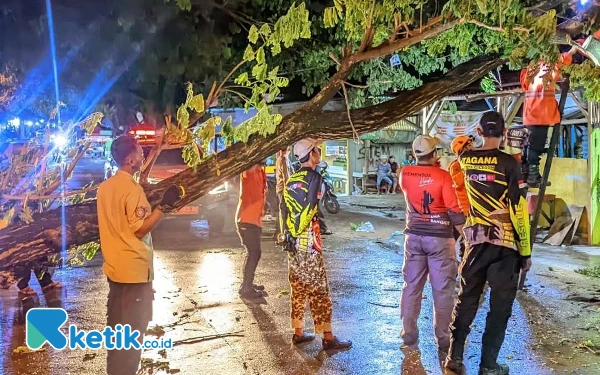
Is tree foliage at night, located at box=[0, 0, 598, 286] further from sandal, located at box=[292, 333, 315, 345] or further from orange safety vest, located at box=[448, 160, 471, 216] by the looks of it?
sandal, located at box=[292, 333, 315, 345]


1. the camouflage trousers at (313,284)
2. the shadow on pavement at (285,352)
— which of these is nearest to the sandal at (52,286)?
the shadow on pavement at (285,352)

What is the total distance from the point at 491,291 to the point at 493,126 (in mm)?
1327

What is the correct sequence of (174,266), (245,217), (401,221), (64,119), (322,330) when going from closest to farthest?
(322,330) < (64,119) < (245,217) < (174,266) < (401,221)

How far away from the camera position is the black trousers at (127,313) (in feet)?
12.7

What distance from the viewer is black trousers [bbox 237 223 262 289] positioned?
7.04 meters

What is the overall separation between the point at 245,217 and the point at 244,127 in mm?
2746

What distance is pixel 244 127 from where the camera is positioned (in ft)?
15.0

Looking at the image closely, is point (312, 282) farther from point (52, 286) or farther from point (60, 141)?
point (52, 286)

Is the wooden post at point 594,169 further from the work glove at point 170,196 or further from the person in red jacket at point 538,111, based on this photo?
the work glove at point 170,196

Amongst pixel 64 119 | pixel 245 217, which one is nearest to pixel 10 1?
pixel 64 119

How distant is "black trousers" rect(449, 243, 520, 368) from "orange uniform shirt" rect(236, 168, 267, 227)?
320 cm

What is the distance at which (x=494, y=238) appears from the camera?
442 centimetres

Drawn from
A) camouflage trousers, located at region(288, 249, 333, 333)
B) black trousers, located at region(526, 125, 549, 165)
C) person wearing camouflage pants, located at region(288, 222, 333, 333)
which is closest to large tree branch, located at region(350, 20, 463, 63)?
person wearing camouflage pants, located at region(288, 222, 333, 333)

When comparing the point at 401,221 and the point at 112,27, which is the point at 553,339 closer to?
the point at 112,27
